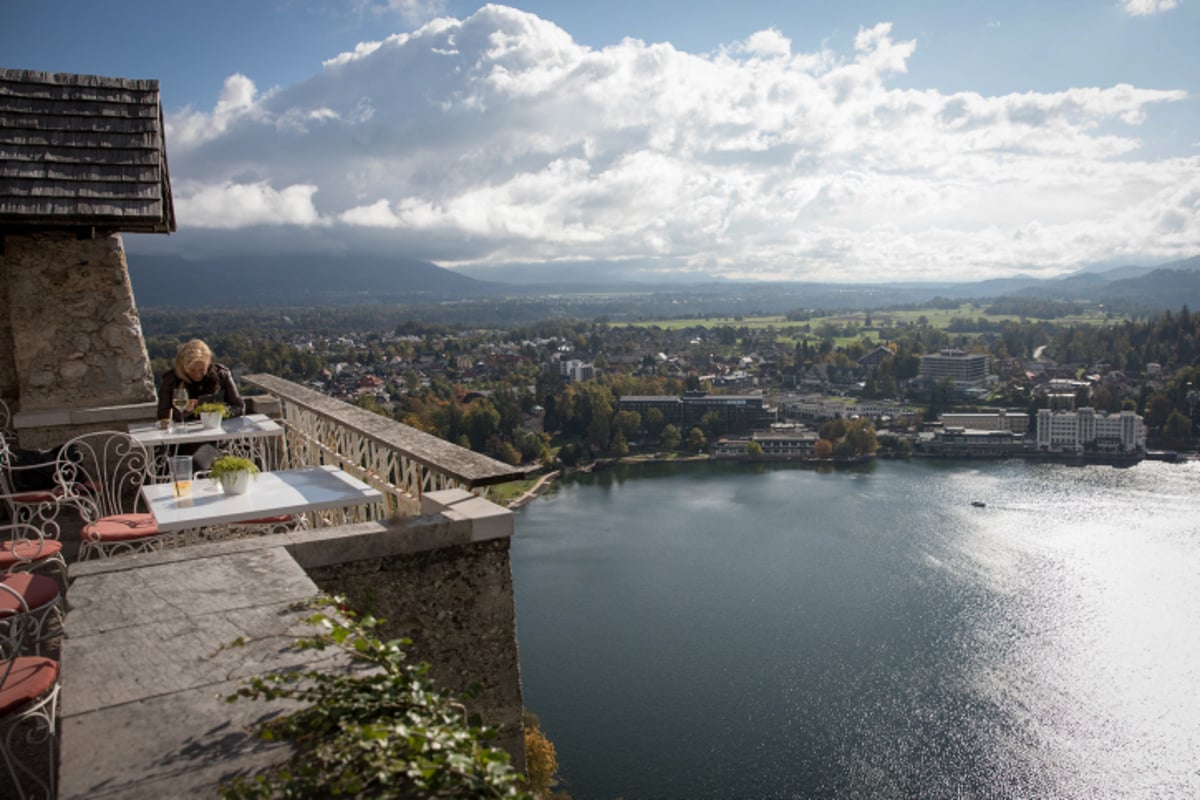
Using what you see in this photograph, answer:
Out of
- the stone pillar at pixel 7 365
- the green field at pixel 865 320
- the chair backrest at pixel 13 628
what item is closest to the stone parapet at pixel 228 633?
the chair backrest at pixel 13 628

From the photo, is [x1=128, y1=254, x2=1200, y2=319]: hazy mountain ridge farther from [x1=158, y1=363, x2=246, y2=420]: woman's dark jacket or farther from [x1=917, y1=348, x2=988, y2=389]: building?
[x1=158, y1=363, x2=246, y2=420]: woman's dark jacket

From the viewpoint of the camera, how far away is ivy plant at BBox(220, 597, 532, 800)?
93 cm

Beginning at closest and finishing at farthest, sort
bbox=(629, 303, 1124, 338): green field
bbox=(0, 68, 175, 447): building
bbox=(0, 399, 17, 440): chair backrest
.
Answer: bbox=(0, 68, 175, 447): building, bbox=(0, 399, 17, 440): chair backrest, bbox=(629, 303, 1124, 338): green field

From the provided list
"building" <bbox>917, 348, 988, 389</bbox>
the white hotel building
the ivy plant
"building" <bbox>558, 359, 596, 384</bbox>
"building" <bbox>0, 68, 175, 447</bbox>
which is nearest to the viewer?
the ivy plant

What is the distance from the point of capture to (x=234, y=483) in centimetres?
262

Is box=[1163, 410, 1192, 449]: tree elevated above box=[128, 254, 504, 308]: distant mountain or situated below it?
below

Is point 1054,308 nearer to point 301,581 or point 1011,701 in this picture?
point 1011,701

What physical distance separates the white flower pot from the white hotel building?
37.6 m

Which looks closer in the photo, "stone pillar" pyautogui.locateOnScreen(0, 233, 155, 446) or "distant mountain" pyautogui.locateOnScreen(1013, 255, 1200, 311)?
"stone pillar" pyautogui.locateOnScreen(0, 233, 155, 446)

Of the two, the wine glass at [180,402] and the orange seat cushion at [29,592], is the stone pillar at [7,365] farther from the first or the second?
the orange seat cushion at [29,592]

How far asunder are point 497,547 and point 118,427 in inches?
88.9

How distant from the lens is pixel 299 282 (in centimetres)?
13338

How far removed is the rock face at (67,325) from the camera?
3641 millimetres

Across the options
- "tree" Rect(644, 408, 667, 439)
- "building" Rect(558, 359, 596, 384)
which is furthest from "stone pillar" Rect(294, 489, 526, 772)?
"building" Rect(558, 359, 596, 384)
